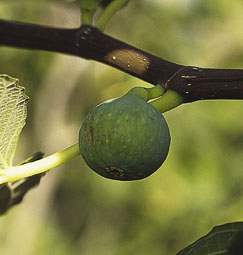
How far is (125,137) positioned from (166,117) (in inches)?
105

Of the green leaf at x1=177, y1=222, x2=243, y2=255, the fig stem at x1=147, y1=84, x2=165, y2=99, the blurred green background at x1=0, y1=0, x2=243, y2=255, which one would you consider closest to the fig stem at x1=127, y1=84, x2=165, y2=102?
the fig stem at x1=147, y1=84, x2=165, y2=99

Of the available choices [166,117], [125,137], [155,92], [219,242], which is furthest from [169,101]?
[166,117]

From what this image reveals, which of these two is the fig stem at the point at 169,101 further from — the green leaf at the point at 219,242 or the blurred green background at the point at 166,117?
the blurred green background at the point at 166,117

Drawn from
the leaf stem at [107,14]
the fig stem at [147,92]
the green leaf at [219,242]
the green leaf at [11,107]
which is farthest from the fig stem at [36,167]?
the leaf stem at [107,14]

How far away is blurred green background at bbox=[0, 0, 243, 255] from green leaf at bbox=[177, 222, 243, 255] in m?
1.95

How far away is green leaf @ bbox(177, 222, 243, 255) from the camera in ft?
2.88

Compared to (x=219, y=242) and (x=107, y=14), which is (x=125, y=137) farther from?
(x=107, y=14)

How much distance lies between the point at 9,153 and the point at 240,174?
266 centimetres

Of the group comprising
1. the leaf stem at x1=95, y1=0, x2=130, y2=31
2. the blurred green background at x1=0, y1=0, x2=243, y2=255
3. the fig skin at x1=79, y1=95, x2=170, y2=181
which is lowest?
the blurred green background at x1=0, y1=0, x2=243, y2=255

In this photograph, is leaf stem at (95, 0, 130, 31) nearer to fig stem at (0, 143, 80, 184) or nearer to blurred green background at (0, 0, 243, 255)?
fig stem at (0, 143, 80, 184)

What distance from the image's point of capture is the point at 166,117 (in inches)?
137

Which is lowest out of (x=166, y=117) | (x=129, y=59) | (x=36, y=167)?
(x=166, y=117)

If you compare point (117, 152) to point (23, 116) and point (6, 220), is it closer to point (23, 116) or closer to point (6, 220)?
point (23, 116)

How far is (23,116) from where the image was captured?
961 mm
